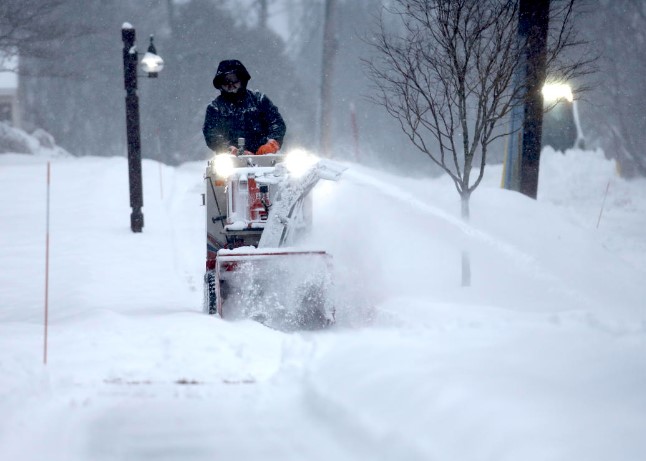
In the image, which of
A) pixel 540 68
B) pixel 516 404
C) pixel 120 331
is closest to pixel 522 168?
pixel 540 68

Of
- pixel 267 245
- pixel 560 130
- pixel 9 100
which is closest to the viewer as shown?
pixel 267 245

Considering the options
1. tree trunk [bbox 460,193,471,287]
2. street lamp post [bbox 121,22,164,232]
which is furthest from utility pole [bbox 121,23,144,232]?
tree trunk [bbox 460,193,471,287]

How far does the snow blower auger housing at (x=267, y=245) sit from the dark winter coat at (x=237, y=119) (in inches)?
27.0

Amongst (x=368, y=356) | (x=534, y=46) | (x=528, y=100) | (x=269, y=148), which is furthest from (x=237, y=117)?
(x=368, y=356)

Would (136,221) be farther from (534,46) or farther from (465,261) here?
(534,46)

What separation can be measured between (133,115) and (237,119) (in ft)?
25.2

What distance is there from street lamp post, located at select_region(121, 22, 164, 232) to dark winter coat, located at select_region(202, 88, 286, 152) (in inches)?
281

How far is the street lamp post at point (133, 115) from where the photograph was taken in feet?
50.8

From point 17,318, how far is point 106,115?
3712 centimetres

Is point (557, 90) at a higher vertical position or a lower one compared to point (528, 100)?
higher

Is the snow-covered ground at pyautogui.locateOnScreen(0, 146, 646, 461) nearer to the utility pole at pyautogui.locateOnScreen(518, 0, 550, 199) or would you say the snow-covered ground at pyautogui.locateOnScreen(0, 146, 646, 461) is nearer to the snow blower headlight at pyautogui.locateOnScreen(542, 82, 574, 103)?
the utility pole at pyautogui.locateOnScreen(518, 0, 550, 199)

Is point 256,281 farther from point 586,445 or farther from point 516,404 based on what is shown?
point 586,445

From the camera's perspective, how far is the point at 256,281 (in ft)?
22.5

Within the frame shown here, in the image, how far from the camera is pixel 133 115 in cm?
1566
